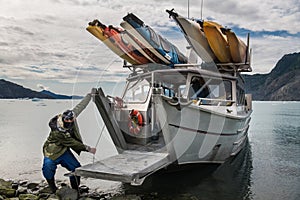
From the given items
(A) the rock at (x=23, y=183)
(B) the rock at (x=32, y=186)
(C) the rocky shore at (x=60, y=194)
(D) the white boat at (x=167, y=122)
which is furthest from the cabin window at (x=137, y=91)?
(A) the rock at (x=23, y=183)

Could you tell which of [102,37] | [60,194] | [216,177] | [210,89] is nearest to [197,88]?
[210,89]

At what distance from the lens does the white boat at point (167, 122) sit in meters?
7.05

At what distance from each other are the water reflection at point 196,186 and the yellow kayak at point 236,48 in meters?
3.79

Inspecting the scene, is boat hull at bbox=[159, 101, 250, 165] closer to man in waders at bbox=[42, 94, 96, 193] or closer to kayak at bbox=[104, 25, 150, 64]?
man in waders at bbox=[42, 94, 96, 193]

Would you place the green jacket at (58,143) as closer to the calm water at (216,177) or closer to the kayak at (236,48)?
the calm water at (216,177)

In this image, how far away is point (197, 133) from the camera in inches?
319

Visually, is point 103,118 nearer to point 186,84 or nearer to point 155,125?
point 155,125

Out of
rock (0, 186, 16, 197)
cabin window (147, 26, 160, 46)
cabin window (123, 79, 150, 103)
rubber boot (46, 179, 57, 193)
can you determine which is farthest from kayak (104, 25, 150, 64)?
rock (0, 186, 16, 197)

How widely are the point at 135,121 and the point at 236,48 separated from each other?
4034 mm

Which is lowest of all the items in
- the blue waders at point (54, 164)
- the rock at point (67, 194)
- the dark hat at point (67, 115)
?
the rock at point (67, 194)

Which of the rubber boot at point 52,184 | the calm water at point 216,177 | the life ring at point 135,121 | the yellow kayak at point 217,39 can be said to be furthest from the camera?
the yellow kayak at point 217,39

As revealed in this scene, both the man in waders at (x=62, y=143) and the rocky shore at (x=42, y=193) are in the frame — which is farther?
the rocky shore at (x=42, y=193)

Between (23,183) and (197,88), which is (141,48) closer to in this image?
(197,88)

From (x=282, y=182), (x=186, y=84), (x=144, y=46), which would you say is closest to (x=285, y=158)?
(x=282, y=182)
